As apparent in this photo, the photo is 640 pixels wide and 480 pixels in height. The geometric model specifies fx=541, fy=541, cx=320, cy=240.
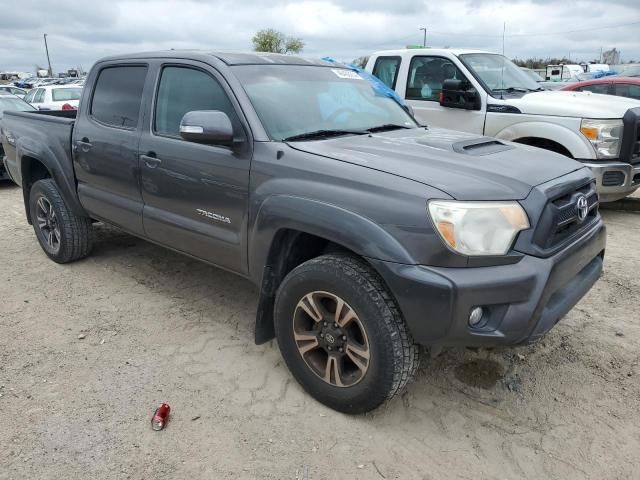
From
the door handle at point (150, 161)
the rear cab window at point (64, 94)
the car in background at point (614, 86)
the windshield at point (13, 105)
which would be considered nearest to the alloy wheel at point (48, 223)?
the door handle at point (150, 161)

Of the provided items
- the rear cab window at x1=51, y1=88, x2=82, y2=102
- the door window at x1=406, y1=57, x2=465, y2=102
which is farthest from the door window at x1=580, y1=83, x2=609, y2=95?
the rear cab window at x1=51, y1=88, x2=82, y2=102

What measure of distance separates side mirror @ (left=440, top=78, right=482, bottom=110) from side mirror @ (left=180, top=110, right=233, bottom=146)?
405 centimetres

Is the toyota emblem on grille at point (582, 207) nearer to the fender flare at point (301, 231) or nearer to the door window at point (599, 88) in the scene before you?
the fender flare at point (301, 231)

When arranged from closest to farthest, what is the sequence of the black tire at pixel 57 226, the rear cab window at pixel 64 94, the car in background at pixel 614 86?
1. the black tire at pixel 57 226
2. the car in background at pixel 614 86
3. the rear cab window at pixel 64 94

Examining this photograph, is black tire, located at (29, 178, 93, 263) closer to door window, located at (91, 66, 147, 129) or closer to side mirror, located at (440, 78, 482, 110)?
door window, located at (91, 66, 147, 129)

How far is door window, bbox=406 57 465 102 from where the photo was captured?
21.8 ft

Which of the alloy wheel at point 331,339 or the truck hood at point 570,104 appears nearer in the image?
the alloy wheel at point 331,339

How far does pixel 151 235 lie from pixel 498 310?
2.48 m

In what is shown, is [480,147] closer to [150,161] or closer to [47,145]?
[150,161]

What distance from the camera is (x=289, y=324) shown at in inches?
113

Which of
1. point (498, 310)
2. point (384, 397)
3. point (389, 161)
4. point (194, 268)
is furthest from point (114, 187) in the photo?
point (498, 310)

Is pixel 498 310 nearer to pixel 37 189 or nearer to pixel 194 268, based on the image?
pixel 194 268

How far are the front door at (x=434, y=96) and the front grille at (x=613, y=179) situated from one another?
1439 millimetres

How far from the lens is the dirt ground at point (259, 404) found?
8.13 feet
